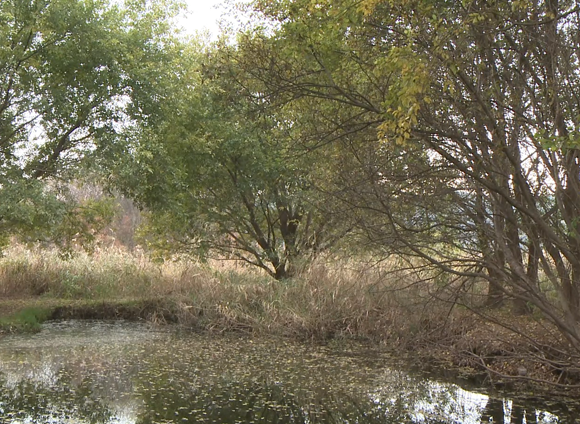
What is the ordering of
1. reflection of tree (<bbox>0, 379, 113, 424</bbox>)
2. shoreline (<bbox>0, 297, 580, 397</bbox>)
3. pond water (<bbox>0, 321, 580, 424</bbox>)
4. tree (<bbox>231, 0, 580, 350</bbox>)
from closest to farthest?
tree (<bbox>231, 0, 580, 350</bbox>) < reflection of tree (<bbox>0, 379, 113, 424</bbox>) < pond water (<bbox>0, 321, 580, 424</bbox>) < shoreline (<bbox>0, 297, 580, 397</bbox>)

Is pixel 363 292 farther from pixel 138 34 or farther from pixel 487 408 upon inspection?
pixel 138 34

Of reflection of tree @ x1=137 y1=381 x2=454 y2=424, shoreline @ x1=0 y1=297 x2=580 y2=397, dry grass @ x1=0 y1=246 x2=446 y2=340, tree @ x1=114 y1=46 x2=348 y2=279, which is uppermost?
tree @ x1=114 y1=46 x2=348 y2=279

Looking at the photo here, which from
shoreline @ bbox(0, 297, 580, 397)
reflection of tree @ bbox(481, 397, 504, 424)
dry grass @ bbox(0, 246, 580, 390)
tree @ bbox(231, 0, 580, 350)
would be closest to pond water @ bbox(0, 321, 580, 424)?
reflection of tree @ bbox(481, 397, 504, 424)

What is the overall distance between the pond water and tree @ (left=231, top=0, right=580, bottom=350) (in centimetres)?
173

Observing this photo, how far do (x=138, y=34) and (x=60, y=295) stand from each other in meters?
6.16

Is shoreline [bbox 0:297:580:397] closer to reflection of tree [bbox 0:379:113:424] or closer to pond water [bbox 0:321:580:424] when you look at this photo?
pond water [bbox 0:321:580:424]

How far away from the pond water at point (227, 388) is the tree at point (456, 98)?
1729 mm

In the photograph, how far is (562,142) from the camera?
463 centimetres

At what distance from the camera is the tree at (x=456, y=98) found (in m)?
5.45

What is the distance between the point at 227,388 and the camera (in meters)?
7.95

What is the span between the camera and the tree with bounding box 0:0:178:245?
471 inches

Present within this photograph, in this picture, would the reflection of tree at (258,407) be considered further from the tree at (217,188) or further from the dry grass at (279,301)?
the tree at (217,188)

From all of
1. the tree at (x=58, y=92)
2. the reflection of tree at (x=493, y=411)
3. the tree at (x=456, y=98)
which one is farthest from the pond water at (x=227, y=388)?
the tree at (x=58, y=92)

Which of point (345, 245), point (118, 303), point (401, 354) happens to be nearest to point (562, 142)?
point (401, 354)
